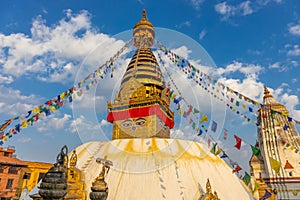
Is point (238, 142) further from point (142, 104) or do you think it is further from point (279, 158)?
point (279, 158)

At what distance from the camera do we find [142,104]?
675 inches

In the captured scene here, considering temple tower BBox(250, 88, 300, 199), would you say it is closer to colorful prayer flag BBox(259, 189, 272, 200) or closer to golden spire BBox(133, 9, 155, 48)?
colorful prayer flag BBox(259, 189, 272, 200)

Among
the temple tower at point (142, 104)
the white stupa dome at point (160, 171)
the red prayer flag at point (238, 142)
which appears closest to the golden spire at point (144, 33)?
the temple tower at point (142, 104)

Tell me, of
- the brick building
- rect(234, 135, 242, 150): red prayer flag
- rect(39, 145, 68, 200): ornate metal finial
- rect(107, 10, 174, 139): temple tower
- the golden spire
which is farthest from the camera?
the golden spire

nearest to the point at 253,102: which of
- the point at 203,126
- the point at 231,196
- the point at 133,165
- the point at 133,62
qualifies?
the point at 203,126

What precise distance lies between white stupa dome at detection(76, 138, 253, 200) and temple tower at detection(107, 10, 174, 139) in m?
4.45

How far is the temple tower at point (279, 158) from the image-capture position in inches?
778

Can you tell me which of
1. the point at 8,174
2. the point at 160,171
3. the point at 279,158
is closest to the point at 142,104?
the point at 160,171

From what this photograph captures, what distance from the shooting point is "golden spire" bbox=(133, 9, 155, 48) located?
21.8m

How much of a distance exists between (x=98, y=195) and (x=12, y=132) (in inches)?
244

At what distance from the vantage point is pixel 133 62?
69.3 feet

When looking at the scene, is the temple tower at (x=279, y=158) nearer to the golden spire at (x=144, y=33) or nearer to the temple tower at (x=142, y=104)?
the temple tower at (x=142, y=104)

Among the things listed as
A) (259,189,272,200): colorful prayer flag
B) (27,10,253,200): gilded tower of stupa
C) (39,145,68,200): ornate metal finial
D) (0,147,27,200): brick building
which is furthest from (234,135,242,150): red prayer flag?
(0,147,27,200): brick building

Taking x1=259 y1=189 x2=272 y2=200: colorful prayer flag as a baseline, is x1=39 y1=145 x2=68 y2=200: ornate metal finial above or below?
above
